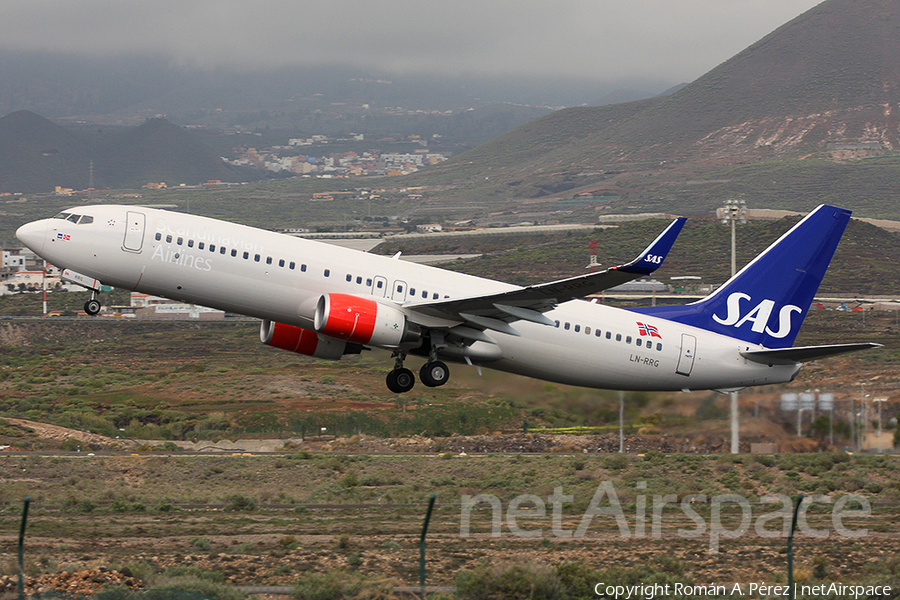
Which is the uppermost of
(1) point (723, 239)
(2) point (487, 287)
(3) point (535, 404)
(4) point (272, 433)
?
(1) point (723, 239)

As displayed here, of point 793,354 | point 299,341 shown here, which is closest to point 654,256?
point 793,354

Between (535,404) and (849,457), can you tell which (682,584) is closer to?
(535,404)

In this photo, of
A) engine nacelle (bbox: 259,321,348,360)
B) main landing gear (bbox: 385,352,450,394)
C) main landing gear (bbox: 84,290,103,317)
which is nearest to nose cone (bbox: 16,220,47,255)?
main landing gear (bbox: 84,290,103,317)

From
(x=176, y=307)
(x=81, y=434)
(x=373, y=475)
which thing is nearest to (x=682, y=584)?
Answer: (x=373, y=475)

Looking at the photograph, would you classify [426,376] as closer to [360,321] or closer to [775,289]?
[360,321]

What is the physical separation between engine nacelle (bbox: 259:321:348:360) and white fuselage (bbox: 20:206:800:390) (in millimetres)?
1964

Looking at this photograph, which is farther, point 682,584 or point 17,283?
point 17,283

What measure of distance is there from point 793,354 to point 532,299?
1074cm

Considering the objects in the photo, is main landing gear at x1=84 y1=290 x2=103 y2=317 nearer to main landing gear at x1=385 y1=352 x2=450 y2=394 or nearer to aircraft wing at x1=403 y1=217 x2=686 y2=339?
main landing gear at x1=385 y1=352 x2=450 y2=394

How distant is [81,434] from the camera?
5991cm

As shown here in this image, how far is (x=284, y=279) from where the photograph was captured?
106 feet

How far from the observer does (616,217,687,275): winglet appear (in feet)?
89.0

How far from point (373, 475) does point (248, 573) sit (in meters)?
19.1

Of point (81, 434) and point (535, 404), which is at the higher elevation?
point (535, 404)
